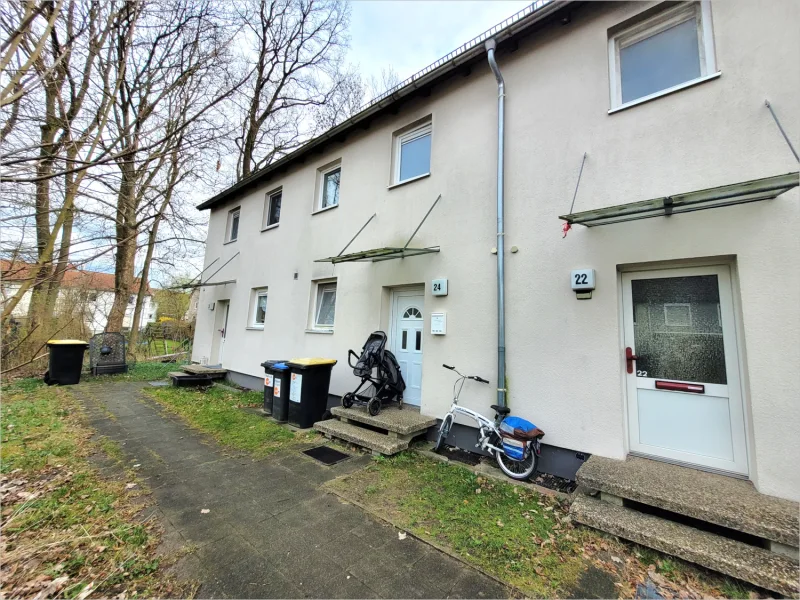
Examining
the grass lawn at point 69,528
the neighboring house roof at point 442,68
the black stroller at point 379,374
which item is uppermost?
the neighboring house roof at point 442,68

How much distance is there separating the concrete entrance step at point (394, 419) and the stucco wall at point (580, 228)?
0.90 feet

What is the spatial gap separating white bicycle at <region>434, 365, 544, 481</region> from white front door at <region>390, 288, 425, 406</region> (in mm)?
1284

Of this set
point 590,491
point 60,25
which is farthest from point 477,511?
point 60,25

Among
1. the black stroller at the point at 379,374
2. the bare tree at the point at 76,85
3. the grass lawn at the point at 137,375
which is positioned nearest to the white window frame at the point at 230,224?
the grass lawn at the point at 137,375

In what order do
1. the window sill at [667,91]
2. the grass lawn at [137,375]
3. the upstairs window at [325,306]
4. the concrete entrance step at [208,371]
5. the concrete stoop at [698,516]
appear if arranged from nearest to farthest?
the concrete stoop at [698,516] → the window sill at [667,91] → the upstairs window at [325,306] → the concrete entrance step at [208,371] → the grass lawn at [137,375]

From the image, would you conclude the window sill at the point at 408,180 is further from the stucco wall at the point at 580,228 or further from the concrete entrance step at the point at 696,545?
the concrete entrance step at the point at 696,545

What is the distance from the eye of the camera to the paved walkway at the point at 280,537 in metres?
2.23

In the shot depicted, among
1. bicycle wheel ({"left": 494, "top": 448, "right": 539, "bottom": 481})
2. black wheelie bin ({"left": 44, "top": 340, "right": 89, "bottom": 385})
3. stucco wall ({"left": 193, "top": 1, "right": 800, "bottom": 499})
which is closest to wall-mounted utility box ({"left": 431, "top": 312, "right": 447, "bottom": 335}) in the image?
stucco wall ({"left": 193, "top": 1, "right": 800, "bottom": 499})

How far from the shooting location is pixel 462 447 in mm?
4738

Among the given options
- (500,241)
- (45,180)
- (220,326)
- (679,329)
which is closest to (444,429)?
(500,241)

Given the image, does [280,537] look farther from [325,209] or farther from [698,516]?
[325,209]

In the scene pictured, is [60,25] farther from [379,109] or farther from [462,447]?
[462,447]

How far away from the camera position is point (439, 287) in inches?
203

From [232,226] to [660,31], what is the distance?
11479 millimetres
